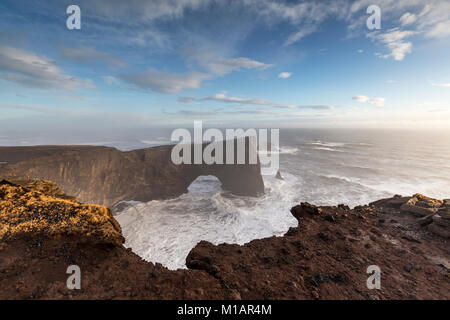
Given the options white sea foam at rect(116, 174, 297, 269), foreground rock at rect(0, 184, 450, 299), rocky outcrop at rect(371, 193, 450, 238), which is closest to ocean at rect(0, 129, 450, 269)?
white sea foam at rect(116, 174, 297, 269)

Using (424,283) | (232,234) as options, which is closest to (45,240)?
(424,283)

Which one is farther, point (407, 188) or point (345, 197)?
point (407, 188)

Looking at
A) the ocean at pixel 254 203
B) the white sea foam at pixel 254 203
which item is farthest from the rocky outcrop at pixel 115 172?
the white sea foam at pixel 254 203

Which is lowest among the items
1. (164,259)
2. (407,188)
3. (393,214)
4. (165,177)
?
(164,259)

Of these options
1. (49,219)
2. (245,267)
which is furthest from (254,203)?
(49,219)

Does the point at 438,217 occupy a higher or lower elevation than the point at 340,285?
higher
